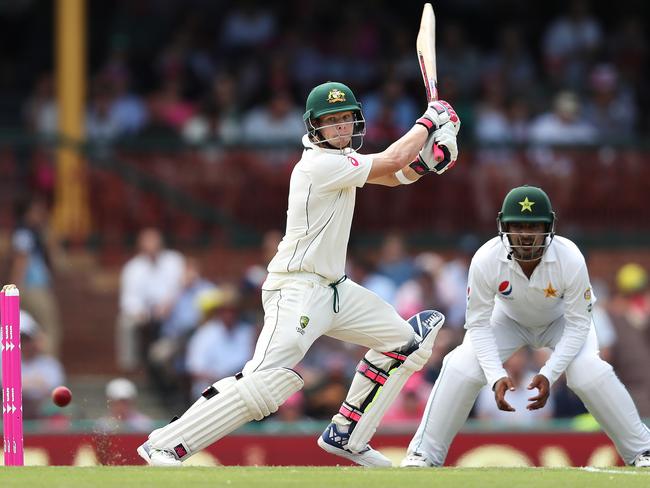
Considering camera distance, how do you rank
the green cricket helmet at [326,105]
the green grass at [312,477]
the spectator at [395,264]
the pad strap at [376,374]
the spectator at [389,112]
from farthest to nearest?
the spectator at [389,112] < the spectator at [395,264] < the pad strap at [376,374] < the green cricket helmet at [326,105] < the green grass at [312,477]

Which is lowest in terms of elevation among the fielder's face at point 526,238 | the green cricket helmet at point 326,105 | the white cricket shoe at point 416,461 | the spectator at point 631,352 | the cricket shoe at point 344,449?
the spectator at point 631,352

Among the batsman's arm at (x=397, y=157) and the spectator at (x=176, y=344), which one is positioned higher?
the batsman's arm at (x=397, y=157)

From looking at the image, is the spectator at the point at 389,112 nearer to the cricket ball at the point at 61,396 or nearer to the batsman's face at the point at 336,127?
the batsman's face at the point at 336,127

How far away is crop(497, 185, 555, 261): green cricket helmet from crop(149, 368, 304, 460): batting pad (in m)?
1.51

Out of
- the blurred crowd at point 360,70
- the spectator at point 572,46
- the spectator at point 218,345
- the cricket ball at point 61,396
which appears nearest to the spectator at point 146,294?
the spectator at point 218,345

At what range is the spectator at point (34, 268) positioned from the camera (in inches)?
581

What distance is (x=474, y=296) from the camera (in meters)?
9.03

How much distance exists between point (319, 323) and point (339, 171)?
84cm

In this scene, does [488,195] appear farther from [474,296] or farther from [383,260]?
[474,296]

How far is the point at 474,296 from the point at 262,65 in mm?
9187

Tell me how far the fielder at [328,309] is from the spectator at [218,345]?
15.6 ft

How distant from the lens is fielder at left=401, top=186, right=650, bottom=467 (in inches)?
349

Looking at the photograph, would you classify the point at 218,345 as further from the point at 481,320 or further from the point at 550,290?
the point at 550,290

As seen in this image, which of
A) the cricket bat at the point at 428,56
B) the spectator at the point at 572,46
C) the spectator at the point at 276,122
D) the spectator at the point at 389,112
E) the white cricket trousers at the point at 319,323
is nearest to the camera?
the white cricket trousers at the point at 319,323
